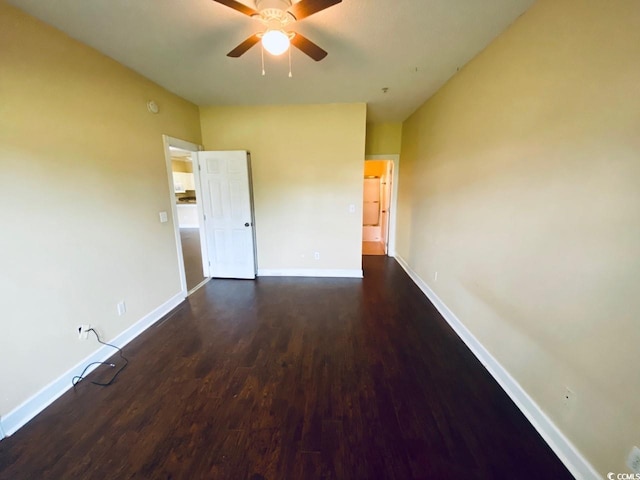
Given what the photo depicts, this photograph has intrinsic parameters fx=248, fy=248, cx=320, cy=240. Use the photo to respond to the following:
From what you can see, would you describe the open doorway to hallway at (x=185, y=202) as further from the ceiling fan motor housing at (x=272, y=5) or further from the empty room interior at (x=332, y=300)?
the ceiling fan motor housing at (x=272, y=5)

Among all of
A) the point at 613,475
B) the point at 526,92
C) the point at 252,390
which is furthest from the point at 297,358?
the point at 526,92

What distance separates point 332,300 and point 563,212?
96.5 inches

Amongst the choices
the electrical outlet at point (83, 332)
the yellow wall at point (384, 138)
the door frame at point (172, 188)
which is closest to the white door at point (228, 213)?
the door frame at point (172, 188)

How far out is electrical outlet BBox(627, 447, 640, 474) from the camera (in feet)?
3.42

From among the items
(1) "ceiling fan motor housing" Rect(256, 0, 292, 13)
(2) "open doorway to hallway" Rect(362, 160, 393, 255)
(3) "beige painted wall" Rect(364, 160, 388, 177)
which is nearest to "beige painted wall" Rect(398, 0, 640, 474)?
(1) "ceiling fan motor housing" Rect(256, 0, 292, 13)

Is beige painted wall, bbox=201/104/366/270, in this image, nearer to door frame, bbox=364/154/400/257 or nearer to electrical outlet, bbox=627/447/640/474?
door frame, bbox=364/154/400/257

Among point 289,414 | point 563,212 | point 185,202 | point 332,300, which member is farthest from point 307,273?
point 185,202

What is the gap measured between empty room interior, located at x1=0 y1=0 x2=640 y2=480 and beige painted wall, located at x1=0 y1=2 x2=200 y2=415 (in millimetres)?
15

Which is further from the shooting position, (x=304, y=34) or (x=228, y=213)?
(x=228, y=213)

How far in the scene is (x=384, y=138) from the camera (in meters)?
4.90

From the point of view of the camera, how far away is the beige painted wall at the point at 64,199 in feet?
5.16

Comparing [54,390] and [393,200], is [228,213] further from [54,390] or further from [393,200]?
[393,200]

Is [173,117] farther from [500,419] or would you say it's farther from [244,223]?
[500,419]

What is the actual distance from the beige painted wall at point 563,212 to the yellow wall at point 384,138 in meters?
2.54
